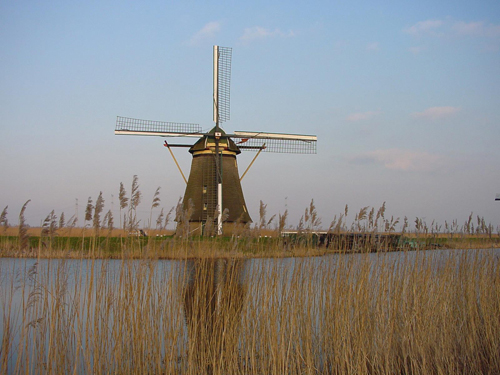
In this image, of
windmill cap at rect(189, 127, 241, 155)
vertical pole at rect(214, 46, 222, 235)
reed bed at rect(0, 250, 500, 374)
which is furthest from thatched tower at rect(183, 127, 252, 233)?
reed bed at rect(0, 250, 500, 374)

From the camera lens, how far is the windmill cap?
59.7ft

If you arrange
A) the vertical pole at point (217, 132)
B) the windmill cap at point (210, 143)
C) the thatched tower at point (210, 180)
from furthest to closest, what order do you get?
1. the windmill cap at point (210, 143)
2. the thatched tower at point (210, 180)
3. the vertical pole at point (217, 132)

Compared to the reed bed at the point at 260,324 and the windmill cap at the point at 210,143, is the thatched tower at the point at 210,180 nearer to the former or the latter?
the windmill cap at the point at 210,143

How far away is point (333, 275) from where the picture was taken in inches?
161

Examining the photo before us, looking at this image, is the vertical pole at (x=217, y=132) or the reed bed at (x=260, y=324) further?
A: the vertical pole at (x=217, y=132)

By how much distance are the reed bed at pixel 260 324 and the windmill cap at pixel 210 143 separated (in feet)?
46.7

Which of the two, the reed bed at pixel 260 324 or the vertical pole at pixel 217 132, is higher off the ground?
the vertical pole at pixel 217 132

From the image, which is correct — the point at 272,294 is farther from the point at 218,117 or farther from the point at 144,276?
the point at 218,117

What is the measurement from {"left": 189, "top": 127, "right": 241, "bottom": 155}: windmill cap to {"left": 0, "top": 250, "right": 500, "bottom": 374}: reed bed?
14.2 m

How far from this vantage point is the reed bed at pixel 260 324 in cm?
303

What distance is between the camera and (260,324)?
3.41 m

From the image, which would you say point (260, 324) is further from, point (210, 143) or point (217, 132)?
point (217, 132)

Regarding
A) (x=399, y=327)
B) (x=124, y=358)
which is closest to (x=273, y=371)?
(x=124, y=358)

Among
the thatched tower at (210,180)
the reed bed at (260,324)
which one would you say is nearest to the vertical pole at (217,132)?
the thatched tower at (210,180)
